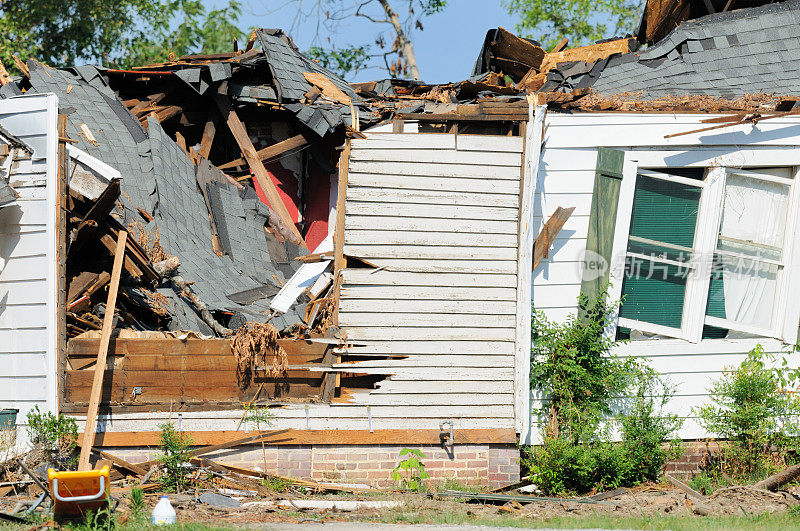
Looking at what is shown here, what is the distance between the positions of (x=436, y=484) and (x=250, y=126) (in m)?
6.68

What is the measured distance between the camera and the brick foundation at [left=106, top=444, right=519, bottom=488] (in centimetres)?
722

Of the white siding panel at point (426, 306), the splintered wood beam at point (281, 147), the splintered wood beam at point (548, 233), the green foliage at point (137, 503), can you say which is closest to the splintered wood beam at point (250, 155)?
the splintered wood beam at point (281, 147)

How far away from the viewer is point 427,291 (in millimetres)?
7660

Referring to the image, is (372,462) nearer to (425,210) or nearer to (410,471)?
(410,471)

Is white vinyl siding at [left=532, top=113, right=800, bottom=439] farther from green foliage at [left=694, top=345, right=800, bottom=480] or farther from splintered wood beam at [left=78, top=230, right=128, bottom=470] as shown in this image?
splintered wood beam at [left=78, top=230, right=128, bottom=470]

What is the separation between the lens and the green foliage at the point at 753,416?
7.74 m

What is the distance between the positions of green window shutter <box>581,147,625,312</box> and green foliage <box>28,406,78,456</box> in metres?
4.98

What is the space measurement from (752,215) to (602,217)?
5.37ft

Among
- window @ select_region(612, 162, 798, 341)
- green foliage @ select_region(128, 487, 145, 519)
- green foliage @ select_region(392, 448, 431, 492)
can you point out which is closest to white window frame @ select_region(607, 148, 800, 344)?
window @ select_region(612, 162, 798, 341)

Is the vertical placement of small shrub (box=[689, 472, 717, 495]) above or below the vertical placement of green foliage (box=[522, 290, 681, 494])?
below

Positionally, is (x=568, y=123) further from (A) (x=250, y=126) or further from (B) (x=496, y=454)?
(A) (x=250, y=126)

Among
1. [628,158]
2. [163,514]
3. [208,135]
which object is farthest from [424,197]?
[208,135]

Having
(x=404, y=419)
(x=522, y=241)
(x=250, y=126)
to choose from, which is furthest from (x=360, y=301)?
(x=250, y=126)

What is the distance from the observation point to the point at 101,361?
268 inches
